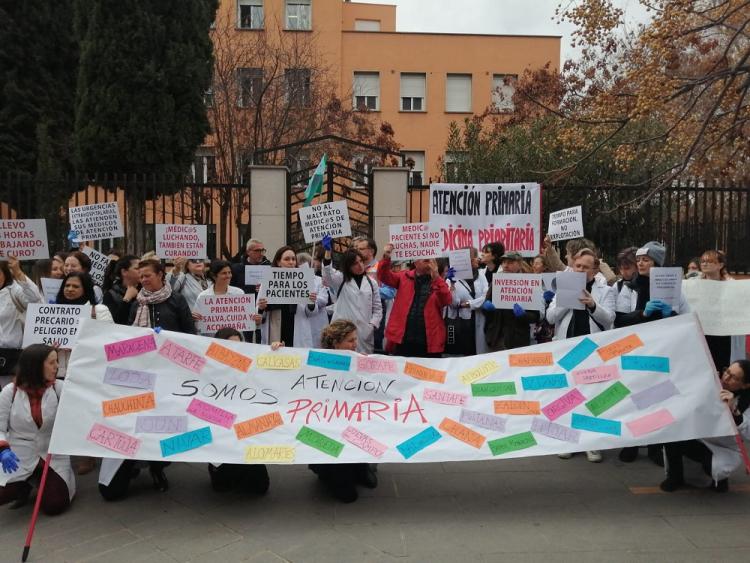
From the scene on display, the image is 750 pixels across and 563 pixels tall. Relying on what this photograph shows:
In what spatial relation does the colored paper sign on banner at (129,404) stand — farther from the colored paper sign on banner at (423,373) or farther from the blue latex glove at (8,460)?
the colored paper sign on banner at (423,373)

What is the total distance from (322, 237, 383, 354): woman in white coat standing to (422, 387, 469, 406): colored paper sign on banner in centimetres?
190

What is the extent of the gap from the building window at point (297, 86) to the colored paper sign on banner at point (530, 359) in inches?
627

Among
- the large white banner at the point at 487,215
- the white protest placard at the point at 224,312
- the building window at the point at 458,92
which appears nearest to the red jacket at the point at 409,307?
the large white banner at the point at 487,215

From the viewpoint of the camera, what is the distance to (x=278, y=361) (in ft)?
16.3

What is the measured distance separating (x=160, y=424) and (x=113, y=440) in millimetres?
311

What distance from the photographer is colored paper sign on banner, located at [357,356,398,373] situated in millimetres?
5020

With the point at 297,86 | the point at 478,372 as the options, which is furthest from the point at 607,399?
the point at 297,86

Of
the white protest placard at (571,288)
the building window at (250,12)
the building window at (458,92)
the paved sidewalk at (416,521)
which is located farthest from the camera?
the building window at (458,92)

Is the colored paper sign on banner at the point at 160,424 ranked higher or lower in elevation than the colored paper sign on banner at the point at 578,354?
lower

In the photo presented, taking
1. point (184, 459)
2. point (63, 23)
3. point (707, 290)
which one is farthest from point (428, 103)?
point (184, 459)

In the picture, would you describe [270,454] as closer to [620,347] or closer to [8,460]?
[8,460]

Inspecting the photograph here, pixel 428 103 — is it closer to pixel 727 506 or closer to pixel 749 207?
pixel 749 207

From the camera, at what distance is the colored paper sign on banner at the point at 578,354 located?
4980 mm

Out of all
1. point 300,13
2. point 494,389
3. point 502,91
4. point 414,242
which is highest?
point 300,13
